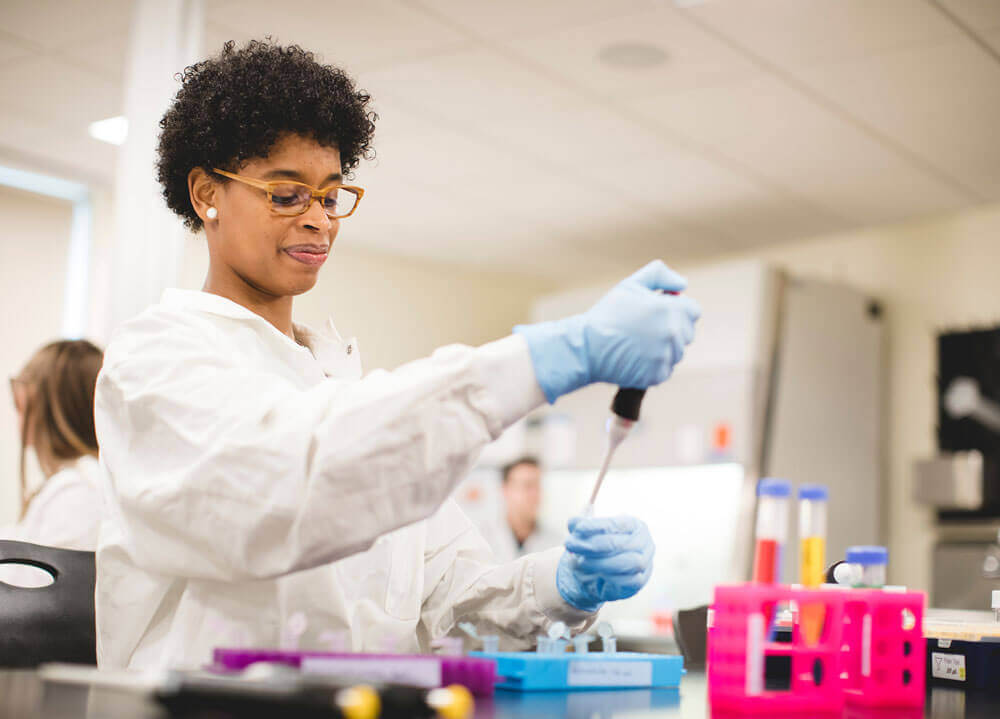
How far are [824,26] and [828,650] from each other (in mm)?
2364

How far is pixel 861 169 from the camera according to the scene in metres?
3.98

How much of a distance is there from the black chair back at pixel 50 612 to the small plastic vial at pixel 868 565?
898mm

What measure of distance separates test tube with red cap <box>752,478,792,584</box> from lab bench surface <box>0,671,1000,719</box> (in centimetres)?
13

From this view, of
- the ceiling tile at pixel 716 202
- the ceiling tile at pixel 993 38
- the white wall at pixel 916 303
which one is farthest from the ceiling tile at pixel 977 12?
the white wall at pixel 916 303

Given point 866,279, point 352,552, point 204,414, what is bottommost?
point 352,552

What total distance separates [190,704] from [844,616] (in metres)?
0.62

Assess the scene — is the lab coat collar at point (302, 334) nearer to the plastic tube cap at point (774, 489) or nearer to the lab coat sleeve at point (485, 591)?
the lab coat sleeve at point (485, 591)

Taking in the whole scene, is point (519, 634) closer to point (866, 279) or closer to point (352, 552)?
point (352, 552)

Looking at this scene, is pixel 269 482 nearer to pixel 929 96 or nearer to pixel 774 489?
pixel 774 489

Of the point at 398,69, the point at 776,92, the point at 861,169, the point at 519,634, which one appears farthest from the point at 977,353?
the point at 519,634

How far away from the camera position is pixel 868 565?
113 centimetres

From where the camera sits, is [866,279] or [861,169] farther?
[866,279]

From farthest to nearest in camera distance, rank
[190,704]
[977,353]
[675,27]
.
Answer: [977,353] → [675,27] → [190,704]

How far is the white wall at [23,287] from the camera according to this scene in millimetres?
4277
